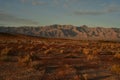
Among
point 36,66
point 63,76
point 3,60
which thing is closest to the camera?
point 63,76

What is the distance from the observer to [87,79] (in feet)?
37.5

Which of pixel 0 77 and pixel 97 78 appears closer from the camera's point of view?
pixel 0 77

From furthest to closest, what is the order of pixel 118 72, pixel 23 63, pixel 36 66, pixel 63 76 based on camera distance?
1. pixel 23 63
2. pixel 36 66
3. pixel 118 72
4. pixel 63 76

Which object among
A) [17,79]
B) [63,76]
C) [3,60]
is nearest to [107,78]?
[63,76]

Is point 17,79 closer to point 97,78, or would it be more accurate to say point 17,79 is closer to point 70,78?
point 70,78

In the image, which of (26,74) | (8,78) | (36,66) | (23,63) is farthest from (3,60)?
(8,78)

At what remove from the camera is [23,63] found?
16.2 metres

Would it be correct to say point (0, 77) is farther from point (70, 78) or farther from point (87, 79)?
point (87, 79)

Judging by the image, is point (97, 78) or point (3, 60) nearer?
point (97, 78)

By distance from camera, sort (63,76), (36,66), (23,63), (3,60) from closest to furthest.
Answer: (63,76) → (36,66) → (23,63) → (3,60)

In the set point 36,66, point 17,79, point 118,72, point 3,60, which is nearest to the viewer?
point 17,79

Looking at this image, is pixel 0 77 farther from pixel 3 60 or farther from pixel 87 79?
pixel 3 60

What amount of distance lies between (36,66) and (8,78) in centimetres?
405

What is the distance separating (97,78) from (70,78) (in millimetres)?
1448
